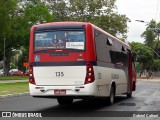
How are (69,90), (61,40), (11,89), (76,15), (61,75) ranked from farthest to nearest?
(76,15), (11,89), (61,40), (61,75), (69,90)

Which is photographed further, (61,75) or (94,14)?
(94,14)

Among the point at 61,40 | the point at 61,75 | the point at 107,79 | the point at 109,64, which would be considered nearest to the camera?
the point at 61,75

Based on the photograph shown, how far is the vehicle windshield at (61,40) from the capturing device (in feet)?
48.9

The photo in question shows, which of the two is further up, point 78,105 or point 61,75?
point 61,75

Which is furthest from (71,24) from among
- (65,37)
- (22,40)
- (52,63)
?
(22,40)

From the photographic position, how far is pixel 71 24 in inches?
598

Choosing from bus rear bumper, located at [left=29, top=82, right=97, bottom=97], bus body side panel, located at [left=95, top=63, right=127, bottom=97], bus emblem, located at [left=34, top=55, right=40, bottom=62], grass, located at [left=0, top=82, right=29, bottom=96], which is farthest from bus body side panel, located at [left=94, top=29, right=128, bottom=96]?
grass, located at [left=0, top=82, right=29, bottom=96]

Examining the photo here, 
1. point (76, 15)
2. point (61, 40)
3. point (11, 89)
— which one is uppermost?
point (76, 15)

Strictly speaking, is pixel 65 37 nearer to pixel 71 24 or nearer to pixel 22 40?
pixel 71 24

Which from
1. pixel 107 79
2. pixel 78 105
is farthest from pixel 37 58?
pixel 78 105

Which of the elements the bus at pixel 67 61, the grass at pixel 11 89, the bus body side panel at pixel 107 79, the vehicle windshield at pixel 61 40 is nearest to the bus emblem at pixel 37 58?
the bus at pixel 67 61

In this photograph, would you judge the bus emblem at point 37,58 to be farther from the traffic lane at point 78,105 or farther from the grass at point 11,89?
the grass at point 11,89

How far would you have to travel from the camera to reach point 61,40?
15.1 m

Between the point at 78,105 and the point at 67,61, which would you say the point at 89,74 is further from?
the point at 78,105
